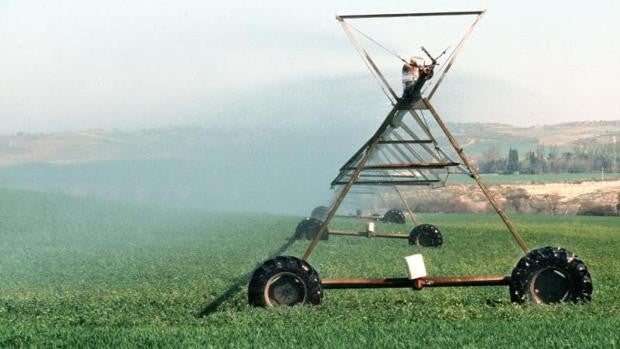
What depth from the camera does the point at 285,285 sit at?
15.8 m

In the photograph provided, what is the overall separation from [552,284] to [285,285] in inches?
191

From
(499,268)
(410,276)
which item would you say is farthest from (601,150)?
(410,276)

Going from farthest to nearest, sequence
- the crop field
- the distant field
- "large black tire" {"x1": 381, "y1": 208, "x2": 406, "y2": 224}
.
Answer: the distant field → "large black tire" {"x1": 381, "y1": 208, "x2": 406, "y2": 224} → the crop field

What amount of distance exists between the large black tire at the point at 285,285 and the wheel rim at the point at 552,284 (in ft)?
12.9

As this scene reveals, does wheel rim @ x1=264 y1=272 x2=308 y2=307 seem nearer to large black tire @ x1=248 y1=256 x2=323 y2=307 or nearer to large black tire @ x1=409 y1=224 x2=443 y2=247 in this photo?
large black tire @ x1=248 y1=256 x2=323 y2=307

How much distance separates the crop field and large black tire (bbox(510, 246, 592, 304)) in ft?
1.42

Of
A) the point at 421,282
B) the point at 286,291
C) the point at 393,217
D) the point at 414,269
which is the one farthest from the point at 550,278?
the point at 393,217

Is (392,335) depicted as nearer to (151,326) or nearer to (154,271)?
(151,326)

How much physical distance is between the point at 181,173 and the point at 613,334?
126 m

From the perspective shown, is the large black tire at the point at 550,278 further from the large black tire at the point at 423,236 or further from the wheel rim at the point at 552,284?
the large black tire at the point at 423,236

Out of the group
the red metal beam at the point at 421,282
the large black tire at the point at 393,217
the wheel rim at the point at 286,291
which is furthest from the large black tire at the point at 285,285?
the large black tire at the point at 393,217

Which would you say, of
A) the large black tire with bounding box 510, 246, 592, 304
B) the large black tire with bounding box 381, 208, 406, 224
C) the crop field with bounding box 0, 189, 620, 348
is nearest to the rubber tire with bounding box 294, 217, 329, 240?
the crop field with bounding box 0, 189, 620, 348

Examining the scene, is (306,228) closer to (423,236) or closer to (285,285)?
(423,236)

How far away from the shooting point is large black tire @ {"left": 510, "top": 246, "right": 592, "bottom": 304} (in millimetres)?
15711
